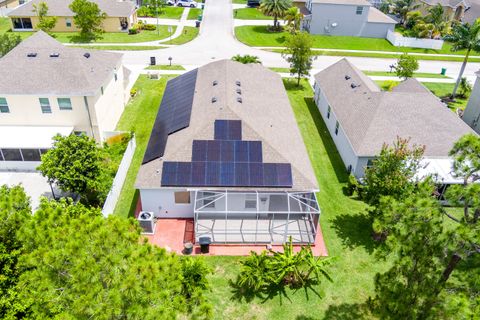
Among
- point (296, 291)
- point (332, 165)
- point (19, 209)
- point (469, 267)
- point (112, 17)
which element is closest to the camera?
point (469, 267)

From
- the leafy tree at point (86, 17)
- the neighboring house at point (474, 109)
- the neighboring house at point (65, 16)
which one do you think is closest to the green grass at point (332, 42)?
the neighboring house at point (65, 16)

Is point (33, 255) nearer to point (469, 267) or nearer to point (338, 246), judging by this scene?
point (469, 267)

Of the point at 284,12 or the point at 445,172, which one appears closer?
the point at 445,172

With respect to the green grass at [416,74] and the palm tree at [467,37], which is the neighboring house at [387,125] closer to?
the palm tree at [467,37]

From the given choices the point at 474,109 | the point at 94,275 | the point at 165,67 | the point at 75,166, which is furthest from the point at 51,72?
the point at 474,109

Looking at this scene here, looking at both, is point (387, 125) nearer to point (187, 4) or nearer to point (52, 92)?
point (52, 92)

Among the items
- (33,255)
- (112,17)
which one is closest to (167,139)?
(33,255)
